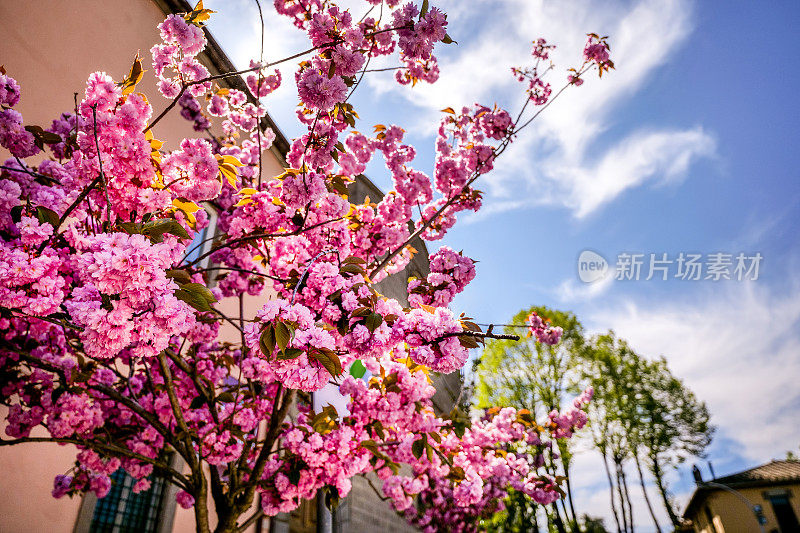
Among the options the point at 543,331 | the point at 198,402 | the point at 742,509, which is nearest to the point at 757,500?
the point at 742,509

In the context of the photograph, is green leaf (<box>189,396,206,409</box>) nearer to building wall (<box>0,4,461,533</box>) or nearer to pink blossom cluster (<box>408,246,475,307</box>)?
building wall (<box>0,4,461,533</box>)

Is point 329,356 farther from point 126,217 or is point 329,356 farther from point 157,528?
point 157,528

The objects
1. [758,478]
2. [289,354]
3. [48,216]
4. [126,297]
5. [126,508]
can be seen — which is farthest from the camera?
[758,478]

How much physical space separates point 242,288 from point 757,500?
35.8 m

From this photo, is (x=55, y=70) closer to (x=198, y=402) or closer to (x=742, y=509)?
(x=198, y=402)

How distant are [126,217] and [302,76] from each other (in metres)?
1.66

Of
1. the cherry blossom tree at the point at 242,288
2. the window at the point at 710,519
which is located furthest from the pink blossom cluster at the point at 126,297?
the window at the point at 710,519

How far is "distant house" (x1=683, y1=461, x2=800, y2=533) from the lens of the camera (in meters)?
25.9

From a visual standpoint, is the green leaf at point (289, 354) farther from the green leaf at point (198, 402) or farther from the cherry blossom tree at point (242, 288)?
the green leaf at point (198, 402)

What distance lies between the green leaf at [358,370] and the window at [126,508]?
3.12m

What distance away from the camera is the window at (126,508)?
522 cm

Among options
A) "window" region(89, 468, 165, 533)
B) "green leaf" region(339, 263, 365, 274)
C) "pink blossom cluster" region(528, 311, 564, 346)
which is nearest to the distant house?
"pink blossom cluster" region(528, 311, 564, 346)

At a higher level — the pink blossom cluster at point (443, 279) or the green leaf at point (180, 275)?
the pink blossom cluster at point (443, 279)

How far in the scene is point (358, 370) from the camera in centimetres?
484
